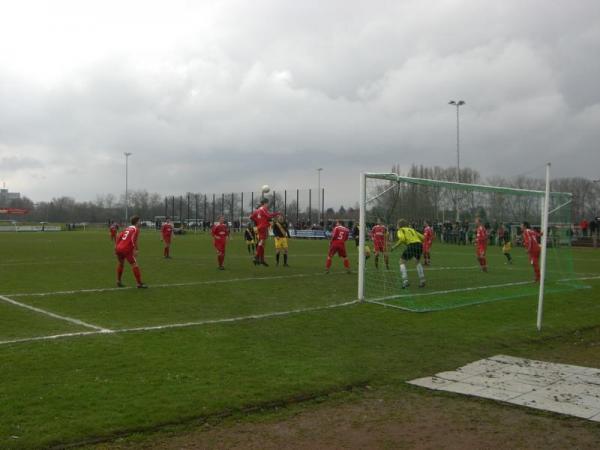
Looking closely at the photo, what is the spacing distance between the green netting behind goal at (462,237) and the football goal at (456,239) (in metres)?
0.02

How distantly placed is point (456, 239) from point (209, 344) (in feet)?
41.4

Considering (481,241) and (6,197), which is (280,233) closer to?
(481,241)

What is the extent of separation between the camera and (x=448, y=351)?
8523 mm

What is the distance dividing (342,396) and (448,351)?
2.78 m

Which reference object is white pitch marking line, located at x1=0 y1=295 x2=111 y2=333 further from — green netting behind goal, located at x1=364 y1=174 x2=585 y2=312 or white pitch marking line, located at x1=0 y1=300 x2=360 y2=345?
green netting behind goal, located at x1=364 y1=174 x2=585 y2=312

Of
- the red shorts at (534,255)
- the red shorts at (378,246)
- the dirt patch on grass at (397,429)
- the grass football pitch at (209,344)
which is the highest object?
the red shorts at (378,246)

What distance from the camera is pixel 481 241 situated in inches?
725

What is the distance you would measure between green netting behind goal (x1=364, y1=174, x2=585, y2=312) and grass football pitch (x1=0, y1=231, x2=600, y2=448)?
1.54ft

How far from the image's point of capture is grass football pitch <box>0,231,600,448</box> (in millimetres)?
5754

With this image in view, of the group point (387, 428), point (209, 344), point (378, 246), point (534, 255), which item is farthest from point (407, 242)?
point (387, 428)

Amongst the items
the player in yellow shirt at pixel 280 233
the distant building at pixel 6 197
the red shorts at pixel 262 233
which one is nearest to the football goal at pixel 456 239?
the player in yellow shirt at pixel 280 233

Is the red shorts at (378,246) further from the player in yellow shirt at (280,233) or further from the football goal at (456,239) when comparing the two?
the player in yellow shirt at (280,233)

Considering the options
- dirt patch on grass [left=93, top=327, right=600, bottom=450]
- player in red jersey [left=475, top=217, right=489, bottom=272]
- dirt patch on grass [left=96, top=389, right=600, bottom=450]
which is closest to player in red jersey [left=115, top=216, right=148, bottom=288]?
dirt patch on grass [left=93, top=327, right=600, bottom=450]

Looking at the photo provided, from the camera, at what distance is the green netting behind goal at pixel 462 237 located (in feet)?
44.1
